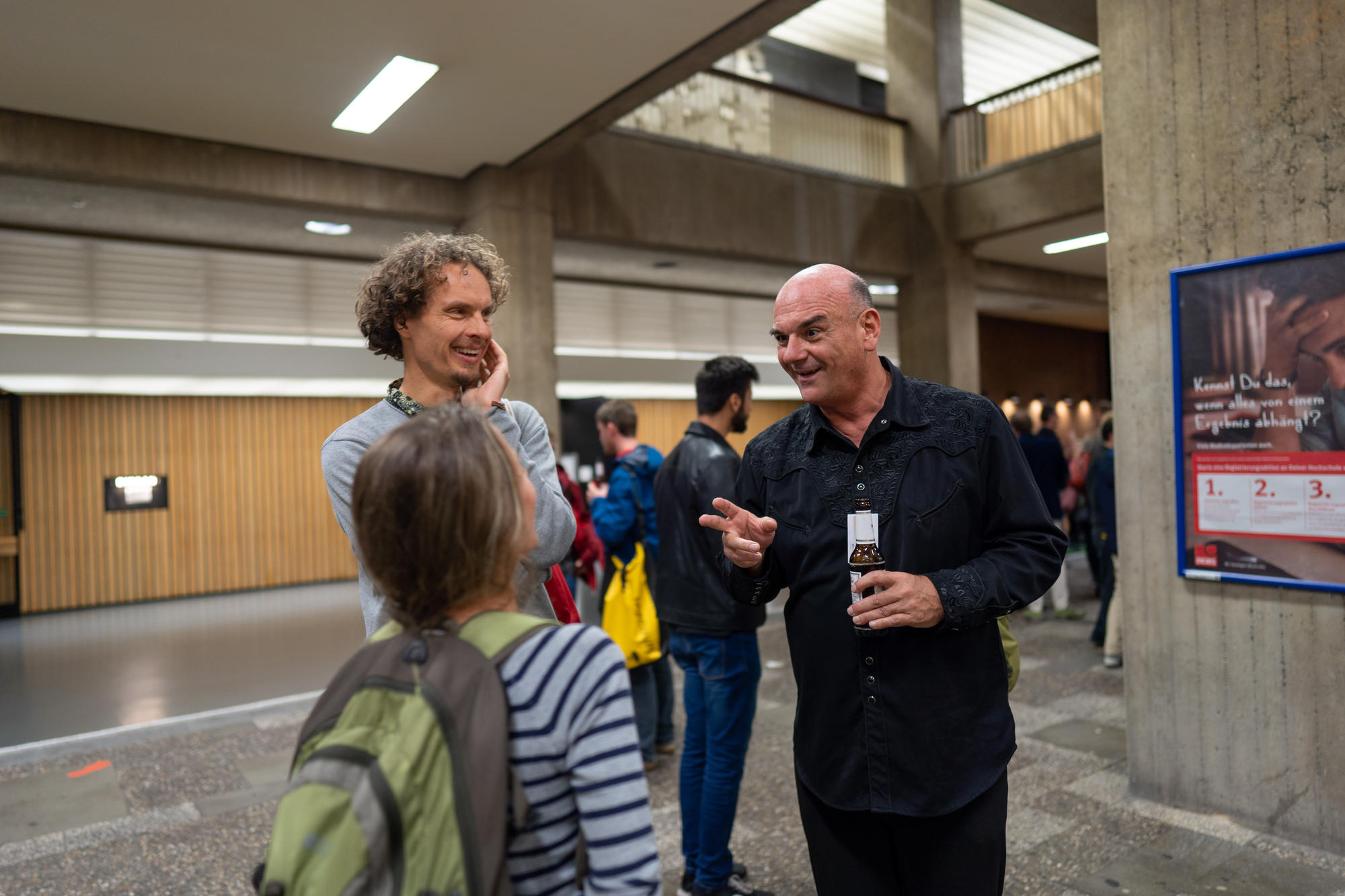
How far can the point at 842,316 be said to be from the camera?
1.89 m

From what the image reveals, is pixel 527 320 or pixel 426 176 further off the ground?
pixel 426 176

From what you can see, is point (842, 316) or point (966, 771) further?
point (842, 316)

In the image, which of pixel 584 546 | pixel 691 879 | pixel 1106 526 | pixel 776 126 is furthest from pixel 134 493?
pixel 1106 526

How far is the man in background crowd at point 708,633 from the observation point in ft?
9.54

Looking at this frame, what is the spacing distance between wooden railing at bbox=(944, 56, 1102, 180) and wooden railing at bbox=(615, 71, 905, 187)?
72 cm

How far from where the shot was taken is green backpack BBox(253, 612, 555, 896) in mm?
912

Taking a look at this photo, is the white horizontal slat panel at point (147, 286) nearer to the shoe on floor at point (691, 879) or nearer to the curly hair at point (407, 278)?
the curly hair at point (407, 278)

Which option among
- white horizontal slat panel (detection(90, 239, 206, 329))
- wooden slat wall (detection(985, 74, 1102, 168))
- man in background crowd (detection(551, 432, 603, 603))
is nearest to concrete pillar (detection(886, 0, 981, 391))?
wooden slat wall (detection(985, 74, 1102, 168))

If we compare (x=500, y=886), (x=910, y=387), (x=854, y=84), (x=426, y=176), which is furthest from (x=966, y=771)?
(x=854, y=84)

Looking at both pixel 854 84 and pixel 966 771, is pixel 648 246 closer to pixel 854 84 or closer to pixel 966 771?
pixel 966 771

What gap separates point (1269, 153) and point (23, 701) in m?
8.13

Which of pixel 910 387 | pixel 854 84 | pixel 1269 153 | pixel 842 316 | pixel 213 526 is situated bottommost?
pixel 213 526

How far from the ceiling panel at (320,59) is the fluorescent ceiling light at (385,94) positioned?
7cm

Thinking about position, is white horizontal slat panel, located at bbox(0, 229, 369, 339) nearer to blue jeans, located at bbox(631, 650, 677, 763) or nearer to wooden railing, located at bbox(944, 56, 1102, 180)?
blue jeans, located at bbox(631, 650, 677, 763)
